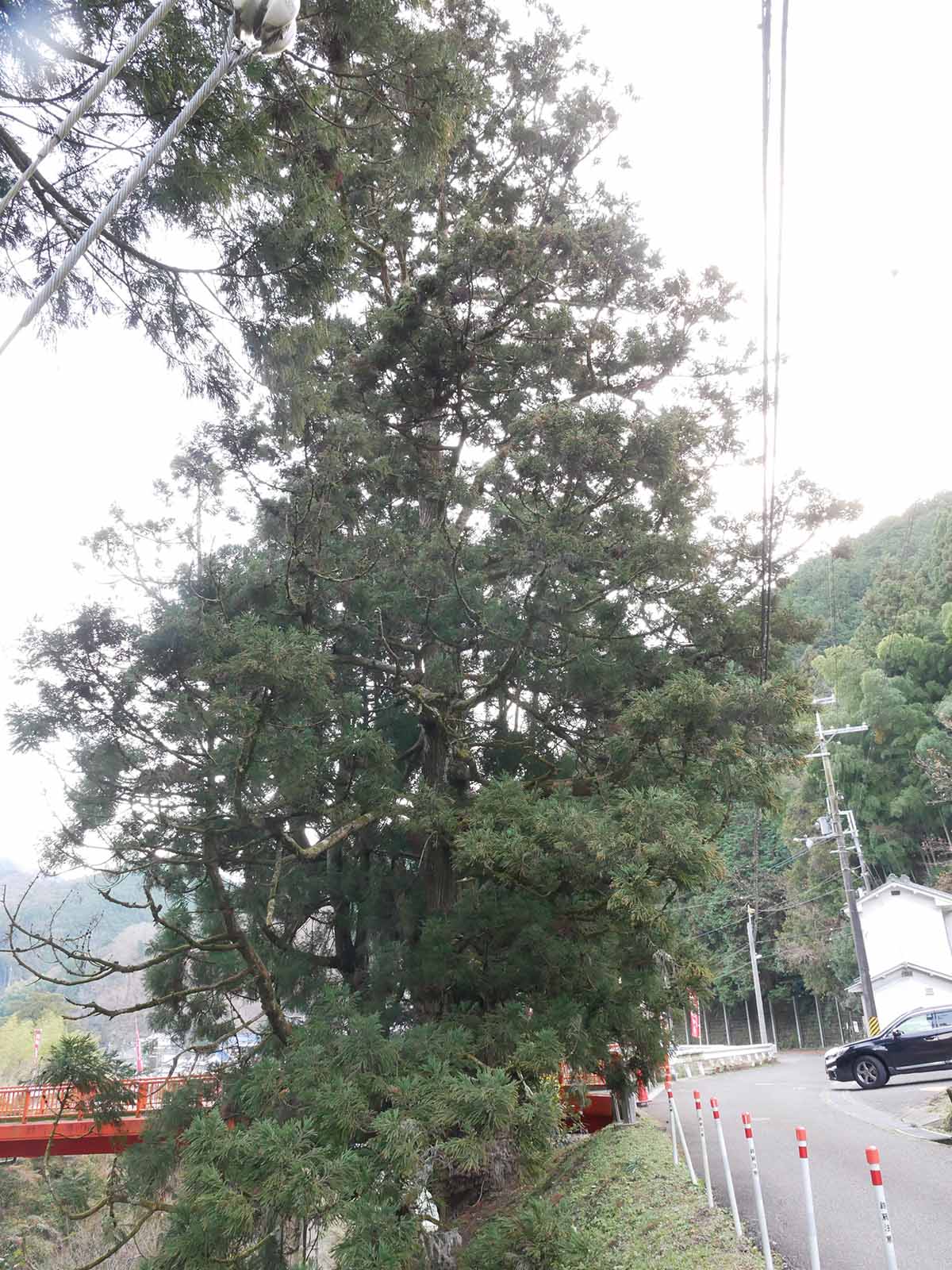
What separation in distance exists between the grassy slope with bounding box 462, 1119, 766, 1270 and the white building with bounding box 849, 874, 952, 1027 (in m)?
19.5

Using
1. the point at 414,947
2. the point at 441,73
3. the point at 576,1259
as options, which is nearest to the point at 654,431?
the point at 441,73

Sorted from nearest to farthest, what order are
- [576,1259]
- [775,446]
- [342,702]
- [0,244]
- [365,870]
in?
[0,244], [576,1259], [775,446], [342,702], [365,870]

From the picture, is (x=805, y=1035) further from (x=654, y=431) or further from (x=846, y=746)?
(x=654, y=431)

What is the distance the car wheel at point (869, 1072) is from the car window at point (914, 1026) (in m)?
0.79

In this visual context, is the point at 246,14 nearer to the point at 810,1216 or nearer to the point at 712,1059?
the point at 810,1216

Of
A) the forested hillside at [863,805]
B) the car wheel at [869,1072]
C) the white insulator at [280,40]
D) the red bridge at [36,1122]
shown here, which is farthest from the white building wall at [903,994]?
the white insulator at [280,40]

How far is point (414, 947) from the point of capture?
7.72 m

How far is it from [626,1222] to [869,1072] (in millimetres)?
7770

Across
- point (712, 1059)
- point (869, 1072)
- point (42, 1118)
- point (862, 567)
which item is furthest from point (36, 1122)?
point (862, 567)

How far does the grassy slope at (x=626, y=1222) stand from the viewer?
17.7 feet

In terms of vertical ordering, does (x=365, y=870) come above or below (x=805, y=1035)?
above

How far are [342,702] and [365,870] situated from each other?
2318 millimetres

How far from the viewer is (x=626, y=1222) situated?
7203 mm

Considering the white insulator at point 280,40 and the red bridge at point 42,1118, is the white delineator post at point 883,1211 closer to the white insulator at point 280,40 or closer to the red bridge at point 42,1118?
the white insulator at point 280,40
